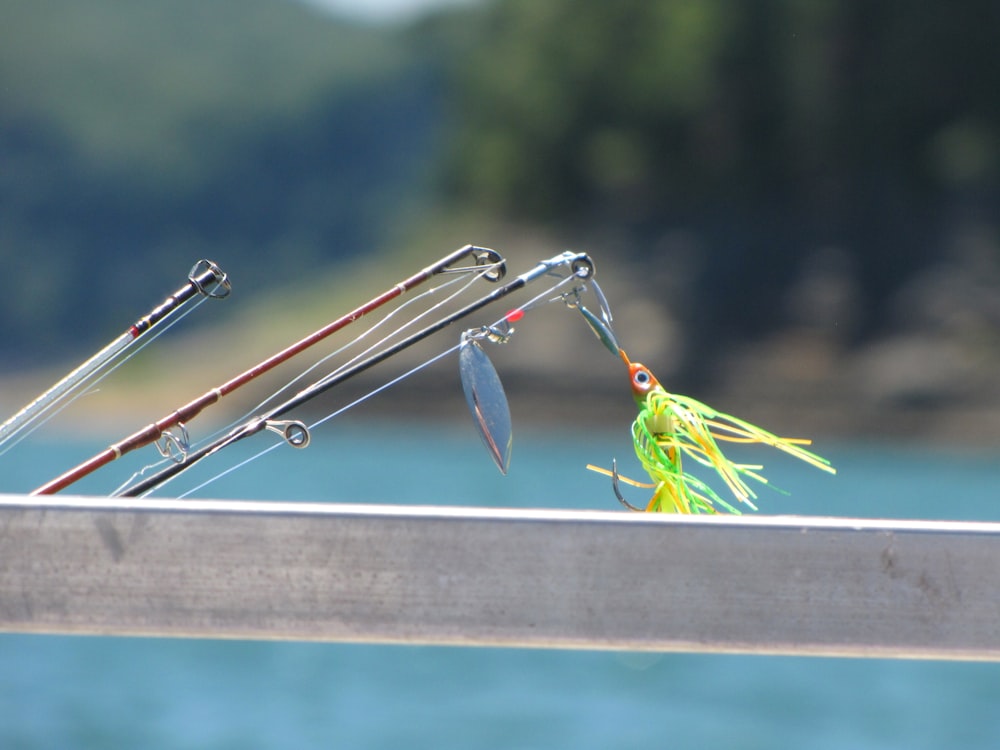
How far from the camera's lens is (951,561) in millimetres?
1100

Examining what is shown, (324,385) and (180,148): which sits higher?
(180,148)

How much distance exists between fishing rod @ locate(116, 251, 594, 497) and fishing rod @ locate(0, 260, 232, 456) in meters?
0.15

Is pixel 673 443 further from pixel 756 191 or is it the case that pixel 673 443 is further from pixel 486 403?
pixel 756 191

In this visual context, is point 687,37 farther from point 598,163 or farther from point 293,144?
point 293,144

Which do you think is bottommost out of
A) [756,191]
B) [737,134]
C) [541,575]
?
[541,575]

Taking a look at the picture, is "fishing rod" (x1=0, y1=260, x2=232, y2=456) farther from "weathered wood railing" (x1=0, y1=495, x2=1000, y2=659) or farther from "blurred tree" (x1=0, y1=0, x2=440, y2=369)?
"blurred tree" (x1=0, y1=0, x2=440, y2=369)

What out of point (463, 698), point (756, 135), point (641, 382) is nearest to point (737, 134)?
point (756, 135)

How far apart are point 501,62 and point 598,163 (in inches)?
136

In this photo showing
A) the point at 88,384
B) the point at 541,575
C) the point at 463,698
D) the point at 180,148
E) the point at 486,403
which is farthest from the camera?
the point at 180,148

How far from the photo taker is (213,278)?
1583 millimetres

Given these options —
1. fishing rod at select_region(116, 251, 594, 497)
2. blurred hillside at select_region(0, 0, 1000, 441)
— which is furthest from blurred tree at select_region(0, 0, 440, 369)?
fishing rod at select_region(116, 251, 594, 497)

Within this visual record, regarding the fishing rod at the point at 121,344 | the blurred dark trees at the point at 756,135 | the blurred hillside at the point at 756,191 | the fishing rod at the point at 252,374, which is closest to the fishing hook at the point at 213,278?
the fishing rod at the point at 121,344

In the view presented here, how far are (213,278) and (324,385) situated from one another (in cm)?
25

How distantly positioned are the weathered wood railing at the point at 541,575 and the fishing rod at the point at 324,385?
288 millimetres
